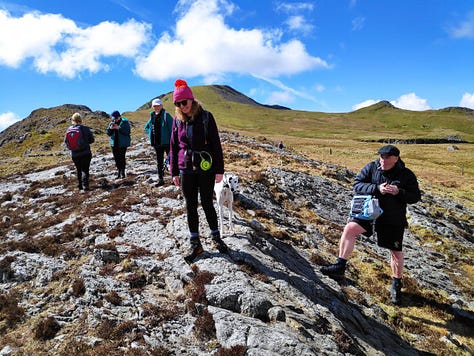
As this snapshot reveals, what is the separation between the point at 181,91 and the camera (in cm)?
697

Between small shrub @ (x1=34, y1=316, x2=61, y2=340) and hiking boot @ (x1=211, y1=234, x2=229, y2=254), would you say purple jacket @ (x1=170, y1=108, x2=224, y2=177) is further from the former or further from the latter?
small shrub @ (x1=34, y1=316, x2=61, y2=340)

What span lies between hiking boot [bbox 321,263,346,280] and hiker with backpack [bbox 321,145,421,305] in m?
0.40

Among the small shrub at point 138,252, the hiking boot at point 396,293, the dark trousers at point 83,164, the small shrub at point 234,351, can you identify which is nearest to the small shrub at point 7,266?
the small shrub at point 138,252

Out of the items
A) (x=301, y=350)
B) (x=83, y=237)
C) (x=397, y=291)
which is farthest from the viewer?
(x=83, y=237)

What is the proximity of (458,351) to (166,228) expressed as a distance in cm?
832

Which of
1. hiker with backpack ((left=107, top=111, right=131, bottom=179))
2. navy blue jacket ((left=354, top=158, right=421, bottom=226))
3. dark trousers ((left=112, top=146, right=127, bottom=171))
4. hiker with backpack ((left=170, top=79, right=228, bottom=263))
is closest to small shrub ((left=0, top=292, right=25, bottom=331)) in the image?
hiker with backpack ((left=170, top=79, right=228, bottom=263))

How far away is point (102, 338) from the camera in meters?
5.47

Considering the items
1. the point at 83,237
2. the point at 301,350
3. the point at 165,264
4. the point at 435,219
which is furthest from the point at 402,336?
the point at 435,219

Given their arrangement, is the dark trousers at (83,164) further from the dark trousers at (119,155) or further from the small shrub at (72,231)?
the small shrub at (72,231)

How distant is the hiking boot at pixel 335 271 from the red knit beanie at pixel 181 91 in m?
6.11

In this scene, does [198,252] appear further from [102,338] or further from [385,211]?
[385,211]

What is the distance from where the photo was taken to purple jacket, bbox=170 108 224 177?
726cm

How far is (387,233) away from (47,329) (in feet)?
26.1

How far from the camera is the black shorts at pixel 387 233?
8.55 m
